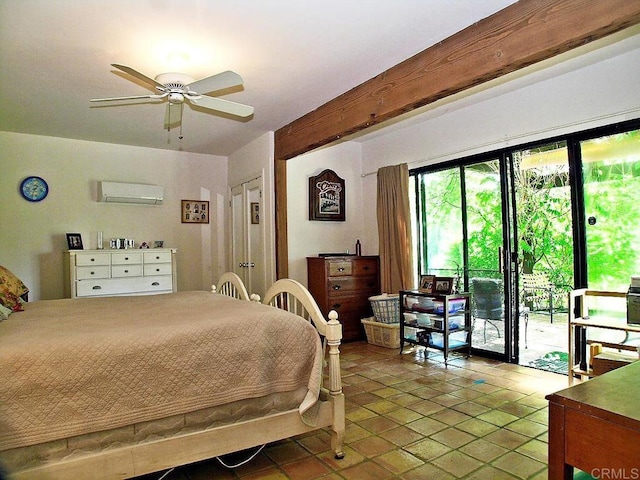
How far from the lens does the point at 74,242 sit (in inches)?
186

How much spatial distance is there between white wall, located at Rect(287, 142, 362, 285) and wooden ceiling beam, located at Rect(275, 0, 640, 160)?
55.1 inches

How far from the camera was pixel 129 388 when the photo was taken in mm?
1729

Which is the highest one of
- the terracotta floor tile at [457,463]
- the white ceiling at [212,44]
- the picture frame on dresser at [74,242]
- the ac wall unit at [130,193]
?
the white ceiling at [212,44]

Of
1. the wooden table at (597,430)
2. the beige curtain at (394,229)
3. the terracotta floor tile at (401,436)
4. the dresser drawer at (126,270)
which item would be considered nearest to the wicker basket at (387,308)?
the beige curtain at (394,229)

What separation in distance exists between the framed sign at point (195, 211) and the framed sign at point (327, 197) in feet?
5.30

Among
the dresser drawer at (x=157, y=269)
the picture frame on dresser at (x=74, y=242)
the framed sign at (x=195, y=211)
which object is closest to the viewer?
the picture frame on dresser at (x=74, y=242)

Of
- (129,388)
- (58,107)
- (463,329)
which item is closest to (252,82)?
(58,107)

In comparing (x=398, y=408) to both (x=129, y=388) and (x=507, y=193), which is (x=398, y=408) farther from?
(x=507, y=193)

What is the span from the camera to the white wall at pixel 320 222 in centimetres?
503

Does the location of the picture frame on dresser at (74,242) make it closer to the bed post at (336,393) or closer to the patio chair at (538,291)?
the bed post at (336,393)

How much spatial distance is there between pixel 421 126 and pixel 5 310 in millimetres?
4222

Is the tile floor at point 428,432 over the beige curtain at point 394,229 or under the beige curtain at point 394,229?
under

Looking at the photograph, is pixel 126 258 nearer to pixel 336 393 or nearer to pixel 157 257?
pixel 157 257

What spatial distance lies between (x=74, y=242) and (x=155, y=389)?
12.1 ft
